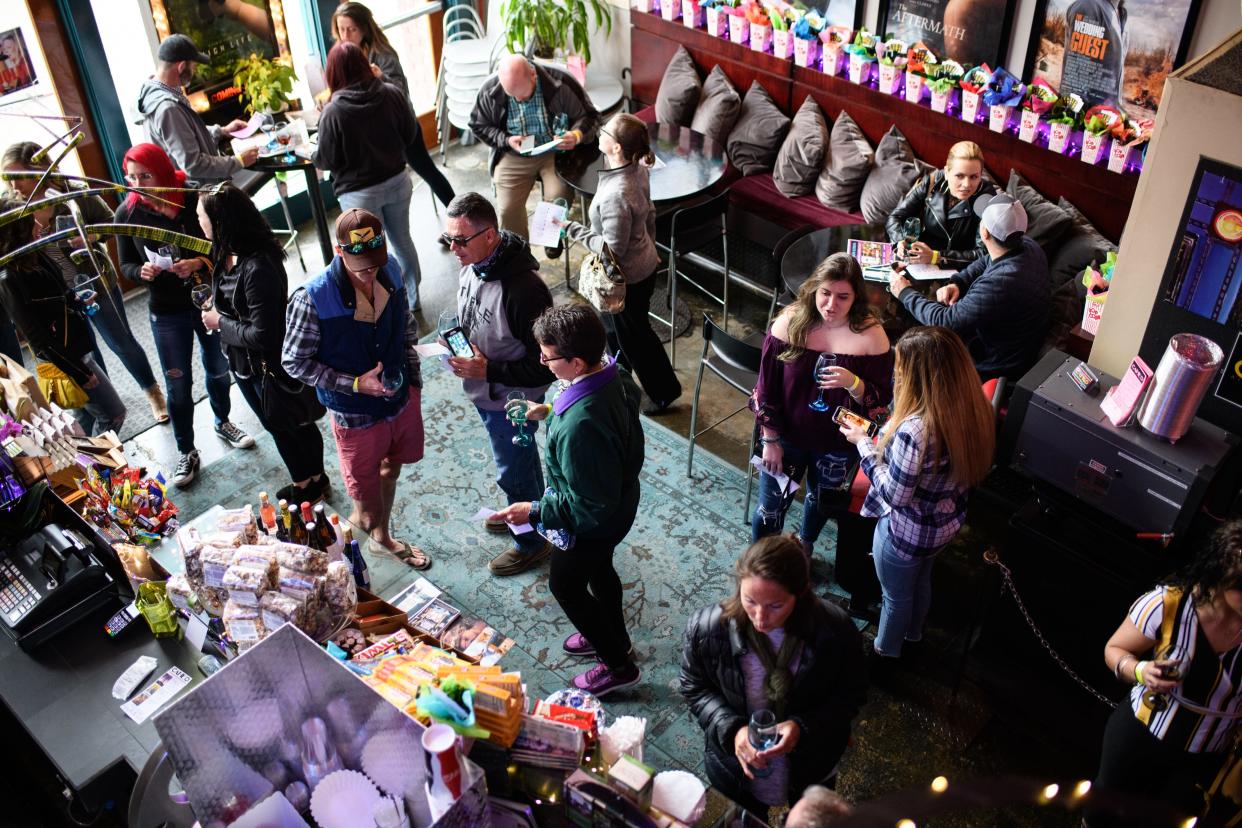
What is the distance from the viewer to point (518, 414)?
12.6ft

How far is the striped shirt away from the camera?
2795 millimetres

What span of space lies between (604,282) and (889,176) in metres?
2.07

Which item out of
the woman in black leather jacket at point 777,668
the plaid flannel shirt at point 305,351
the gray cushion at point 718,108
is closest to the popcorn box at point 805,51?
the gray cushion at point 718,108

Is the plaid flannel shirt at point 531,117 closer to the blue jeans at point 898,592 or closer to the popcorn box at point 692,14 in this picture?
the popcorn box at point 692,14

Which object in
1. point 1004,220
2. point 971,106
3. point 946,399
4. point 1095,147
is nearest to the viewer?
point 946,399

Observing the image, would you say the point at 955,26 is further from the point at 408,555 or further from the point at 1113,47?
the point at 408,555

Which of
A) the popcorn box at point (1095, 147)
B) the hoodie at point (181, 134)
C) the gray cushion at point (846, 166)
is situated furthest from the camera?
the gray cushion at point (846, 166)

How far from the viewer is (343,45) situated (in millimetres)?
5148

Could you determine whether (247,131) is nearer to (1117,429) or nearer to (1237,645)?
(1117,429)

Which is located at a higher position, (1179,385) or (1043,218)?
(1179,385)

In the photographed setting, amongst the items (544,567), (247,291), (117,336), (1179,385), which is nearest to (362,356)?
(247,291)

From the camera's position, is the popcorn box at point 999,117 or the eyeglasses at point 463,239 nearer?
the eyeglasses at point 463,239

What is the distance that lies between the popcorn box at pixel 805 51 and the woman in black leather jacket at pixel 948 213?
142cm

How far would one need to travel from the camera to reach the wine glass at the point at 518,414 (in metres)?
3.83
